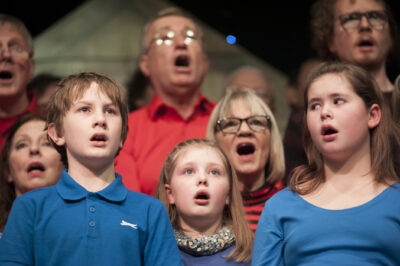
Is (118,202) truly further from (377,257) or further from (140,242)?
(377,257)

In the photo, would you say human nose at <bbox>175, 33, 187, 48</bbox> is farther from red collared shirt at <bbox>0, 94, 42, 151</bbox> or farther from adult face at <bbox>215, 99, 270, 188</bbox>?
red collared shirt at <bbox>0, 94, 42, 151</bbox>

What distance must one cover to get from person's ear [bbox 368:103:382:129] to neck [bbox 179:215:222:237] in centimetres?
84

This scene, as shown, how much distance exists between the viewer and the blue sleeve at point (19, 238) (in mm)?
2174

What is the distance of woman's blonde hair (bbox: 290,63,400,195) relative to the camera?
7.77 ft

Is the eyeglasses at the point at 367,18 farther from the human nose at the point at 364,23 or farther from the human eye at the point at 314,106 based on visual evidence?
the human eye at the point at 314,106

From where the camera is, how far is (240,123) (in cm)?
334

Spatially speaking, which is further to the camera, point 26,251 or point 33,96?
point 33,96

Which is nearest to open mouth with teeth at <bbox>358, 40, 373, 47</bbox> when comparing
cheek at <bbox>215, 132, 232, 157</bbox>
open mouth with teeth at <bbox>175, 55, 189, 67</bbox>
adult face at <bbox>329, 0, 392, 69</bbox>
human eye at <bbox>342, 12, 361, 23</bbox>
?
adult face at <bbox>329, 0, 392, 69</bbox>

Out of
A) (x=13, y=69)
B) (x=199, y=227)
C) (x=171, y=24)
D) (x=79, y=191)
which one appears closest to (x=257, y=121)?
(x=199, y=227)

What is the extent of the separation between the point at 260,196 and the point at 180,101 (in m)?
0.97

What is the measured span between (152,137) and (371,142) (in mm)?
1561

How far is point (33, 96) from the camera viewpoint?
13.0 feet

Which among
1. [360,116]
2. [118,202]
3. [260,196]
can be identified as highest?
[360,116]

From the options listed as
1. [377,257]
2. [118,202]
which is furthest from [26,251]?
[377,257]
